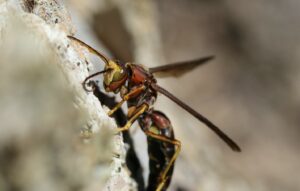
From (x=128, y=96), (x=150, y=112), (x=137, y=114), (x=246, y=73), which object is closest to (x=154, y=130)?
(x=150, y=112)

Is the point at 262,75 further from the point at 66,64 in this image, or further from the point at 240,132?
the point at 66,64

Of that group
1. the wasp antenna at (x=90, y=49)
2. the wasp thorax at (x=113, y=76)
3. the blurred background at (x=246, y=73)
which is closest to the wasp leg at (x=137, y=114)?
the wasp thorax at (x=113, y=76)

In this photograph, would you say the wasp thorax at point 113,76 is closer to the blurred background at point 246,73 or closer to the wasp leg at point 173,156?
the wasp leg at point 173,156

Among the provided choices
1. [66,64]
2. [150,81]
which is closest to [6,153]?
[66,64]

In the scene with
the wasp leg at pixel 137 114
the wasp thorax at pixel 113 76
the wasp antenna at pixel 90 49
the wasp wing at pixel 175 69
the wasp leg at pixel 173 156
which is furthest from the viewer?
the wasp wing at pixel 175 69

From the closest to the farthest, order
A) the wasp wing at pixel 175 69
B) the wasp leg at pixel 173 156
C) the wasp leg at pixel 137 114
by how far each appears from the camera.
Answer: the wasp leg at pixel 137 114
the wasp leg at pixel 173 156
the wasp wing at pixel 175 69

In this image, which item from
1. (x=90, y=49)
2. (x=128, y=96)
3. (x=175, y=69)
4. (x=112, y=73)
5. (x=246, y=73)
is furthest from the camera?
(x=246, y=73)

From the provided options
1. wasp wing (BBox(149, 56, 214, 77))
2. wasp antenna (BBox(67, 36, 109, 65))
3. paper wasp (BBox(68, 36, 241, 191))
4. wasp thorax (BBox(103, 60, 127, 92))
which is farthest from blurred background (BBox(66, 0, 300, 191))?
wasp antenna (BBox(67, 36, 109, 65))

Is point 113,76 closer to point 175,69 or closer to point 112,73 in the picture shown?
point 112,73

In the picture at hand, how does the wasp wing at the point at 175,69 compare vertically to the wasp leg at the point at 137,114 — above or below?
above
